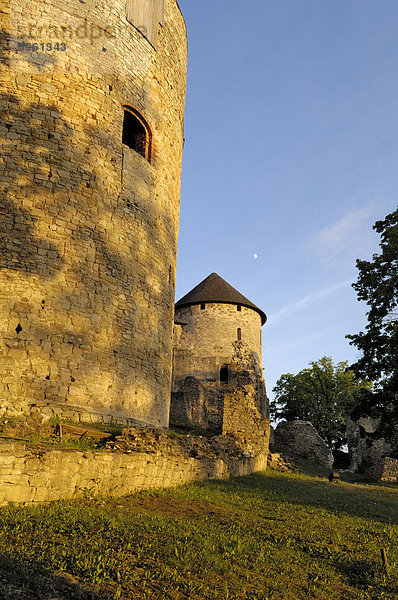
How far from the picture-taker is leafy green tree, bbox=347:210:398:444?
15977 mm

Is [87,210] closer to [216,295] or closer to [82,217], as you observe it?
[82,217]

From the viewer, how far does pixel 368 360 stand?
649 inches

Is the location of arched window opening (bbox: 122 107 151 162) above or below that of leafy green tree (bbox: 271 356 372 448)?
above

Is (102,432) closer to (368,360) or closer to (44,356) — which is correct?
(44,356)

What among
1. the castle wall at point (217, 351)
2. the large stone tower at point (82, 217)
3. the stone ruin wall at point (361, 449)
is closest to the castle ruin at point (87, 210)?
the large stone tower at point (82, 217)

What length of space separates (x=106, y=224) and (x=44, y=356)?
3.51m

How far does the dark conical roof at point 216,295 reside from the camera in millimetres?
32312

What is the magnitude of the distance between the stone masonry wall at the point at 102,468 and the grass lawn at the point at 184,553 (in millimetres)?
277

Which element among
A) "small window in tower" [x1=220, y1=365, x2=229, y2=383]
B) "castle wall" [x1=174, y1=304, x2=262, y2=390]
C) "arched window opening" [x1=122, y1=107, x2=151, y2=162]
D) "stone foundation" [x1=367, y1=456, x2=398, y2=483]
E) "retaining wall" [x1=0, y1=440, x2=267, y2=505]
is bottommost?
"stone foundation" [x1=367, y1=456, x2=398, y2=483]

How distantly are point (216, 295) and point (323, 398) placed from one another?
541 inches

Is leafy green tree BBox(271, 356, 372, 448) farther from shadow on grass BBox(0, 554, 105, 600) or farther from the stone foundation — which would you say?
shadow on grass BBox(0, 554, 105, 600)

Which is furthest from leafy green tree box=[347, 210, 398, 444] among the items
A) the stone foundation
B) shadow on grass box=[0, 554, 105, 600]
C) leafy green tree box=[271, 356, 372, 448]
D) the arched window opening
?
leafy green tree box=[271, 356, 372, 448]

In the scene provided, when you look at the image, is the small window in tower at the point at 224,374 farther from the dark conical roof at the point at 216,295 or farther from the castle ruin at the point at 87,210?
the castle ruin at the point at 87,210

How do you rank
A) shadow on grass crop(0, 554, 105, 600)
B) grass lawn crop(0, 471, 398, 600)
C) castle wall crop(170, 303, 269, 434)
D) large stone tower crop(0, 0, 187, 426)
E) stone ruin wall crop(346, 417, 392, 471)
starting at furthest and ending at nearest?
castle wall crop(170, 303, 269, 434) → stone ruin wall crop(346, 417, 392, 471) → large stone tower crop(0, 0, 187, 426) → grass lawn crop(0, 471, 398, 600) → shadow on grass crop(0, 554, 105, 600)
